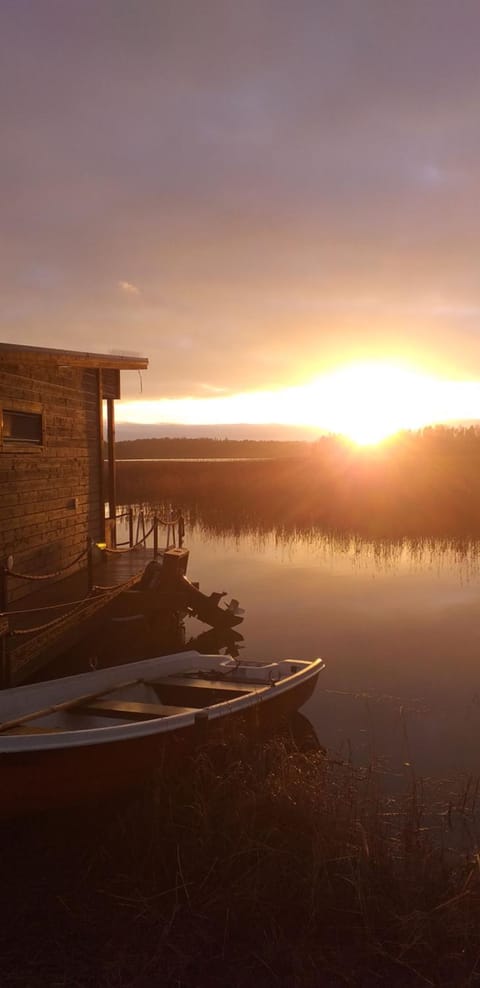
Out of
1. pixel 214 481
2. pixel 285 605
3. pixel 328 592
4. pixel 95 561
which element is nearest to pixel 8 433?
pixel 95 561

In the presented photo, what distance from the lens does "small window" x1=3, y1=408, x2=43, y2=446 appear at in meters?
11.5

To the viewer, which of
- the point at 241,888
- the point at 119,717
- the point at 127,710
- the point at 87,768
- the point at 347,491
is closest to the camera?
the point at 241,888

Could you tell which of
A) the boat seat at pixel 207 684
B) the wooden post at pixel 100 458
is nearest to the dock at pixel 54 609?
the wooden post at pixel 100 458

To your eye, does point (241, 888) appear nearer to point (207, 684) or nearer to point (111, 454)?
point (207, 684)

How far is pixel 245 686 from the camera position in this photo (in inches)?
320

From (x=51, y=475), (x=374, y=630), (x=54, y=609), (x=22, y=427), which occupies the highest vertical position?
(x=22, y=427)

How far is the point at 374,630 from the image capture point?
14039 millimetres

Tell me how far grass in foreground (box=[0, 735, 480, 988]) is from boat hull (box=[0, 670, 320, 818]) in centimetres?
20

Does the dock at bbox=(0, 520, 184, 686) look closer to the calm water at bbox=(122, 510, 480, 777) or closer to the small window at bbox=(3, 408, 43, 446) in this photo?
the small window at bbox=(3, 408, 43, 446)

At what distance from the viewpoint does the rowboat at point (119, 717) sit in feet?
18.5

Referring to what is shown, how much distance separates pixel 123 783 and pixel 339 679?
579cm

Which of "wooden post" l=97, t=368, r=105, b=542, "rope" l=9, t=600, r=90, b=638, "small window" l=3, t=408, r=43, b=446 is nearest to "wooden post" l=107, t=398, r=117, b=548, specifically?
"wooden post" l=97, t=368, r=105, b=542

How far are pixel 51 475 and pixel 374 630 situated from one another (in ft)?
24.8

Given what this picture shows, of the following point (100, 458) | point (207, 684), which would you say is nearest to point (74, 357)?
point (100, 458)
